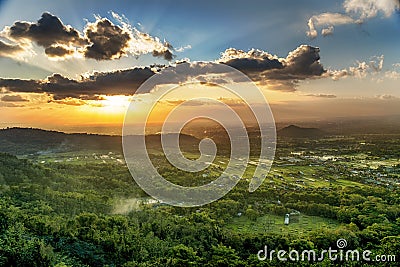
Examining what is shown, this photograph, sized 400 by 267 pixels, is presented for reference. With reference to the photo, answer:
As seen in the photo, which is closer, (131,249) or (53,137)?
(131,249)

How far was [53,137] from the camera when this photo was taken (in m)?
44.0

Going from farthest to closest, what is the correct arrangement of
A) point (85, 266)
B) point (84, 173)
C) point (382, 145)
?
point (382, 145)
point (84, 173)
point (85, 266)

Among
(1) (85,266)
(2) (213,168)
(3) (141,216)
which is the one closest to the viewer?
(1) (85,266)

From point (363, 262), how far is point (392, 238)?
229 cm

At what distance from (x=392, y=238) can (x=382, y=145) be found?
36728mm

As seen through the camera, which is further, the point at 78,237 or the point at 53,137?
the point at 53,137

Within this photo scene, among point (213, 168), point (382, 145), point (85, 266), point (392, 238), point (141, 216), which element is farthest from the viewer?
point (382, 145)

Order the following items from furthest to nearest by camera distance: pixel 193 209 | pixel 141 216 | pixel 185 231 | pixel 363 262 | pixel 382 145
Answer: pixel 382 145
pixel 193 209
pixel 141 216
pixel 185 231
pixel 363 262

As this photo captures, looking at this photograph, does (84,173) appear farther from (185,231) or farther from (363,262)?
(363,262)

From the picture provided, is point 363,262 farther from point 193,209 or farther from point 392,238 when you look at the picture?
point 193,209

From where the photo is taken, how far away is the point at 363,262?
28.3 feet

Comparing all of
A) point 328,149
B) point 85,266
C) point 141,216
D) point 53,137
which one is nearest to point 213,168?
point 141,216

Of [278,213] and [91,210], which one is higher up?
[91,210]

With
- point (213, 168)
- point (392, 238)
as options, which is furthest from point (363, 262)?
point (213, 168)
